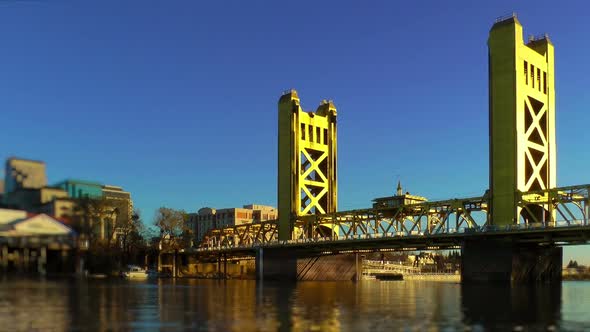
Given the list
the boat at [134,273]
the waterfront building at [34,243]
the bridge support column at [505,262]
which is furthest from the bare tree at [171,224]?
the waterfront building at [34,243]

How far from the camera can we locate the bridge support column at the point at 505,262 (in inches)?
3831

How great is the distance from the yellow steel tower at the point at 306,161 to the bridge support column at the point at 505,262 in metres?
54.3

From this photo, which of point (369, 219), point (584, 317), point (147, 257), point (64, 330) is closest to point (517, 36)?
point (369, 219)

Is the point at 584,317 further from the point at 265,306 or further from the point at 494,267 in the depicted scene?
the point at 494,267

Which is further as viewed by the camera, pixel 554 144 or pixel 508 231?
pixel 554 144

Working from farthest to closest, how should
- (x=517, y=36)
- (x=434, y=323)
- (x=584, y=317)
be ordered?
(x=517, y=36)
(x=584, y=317)
(x=434, y=323)

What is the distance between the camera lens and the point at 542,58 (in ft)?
375

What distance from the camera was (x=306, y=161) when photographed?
161 m

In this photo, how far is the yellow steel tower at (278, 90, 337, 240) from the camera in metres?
150

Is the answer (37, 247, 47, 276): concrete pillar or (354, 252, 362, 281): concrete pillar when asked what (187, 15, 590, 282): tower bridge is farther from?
(37, 247, 47, 276): concrete pillar

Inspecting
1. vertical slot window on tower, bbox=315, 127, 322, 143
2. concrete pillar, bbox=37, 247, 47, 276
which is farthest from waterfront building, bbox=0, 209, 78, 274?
vertical slot window on tower, bbox=315, 127, 322, 143

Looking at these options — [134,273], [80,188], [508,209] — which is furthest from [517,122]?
[80,188]

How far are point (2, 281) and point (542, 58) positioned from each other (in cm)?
11039

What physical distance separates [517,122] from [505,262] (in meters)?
22.7
